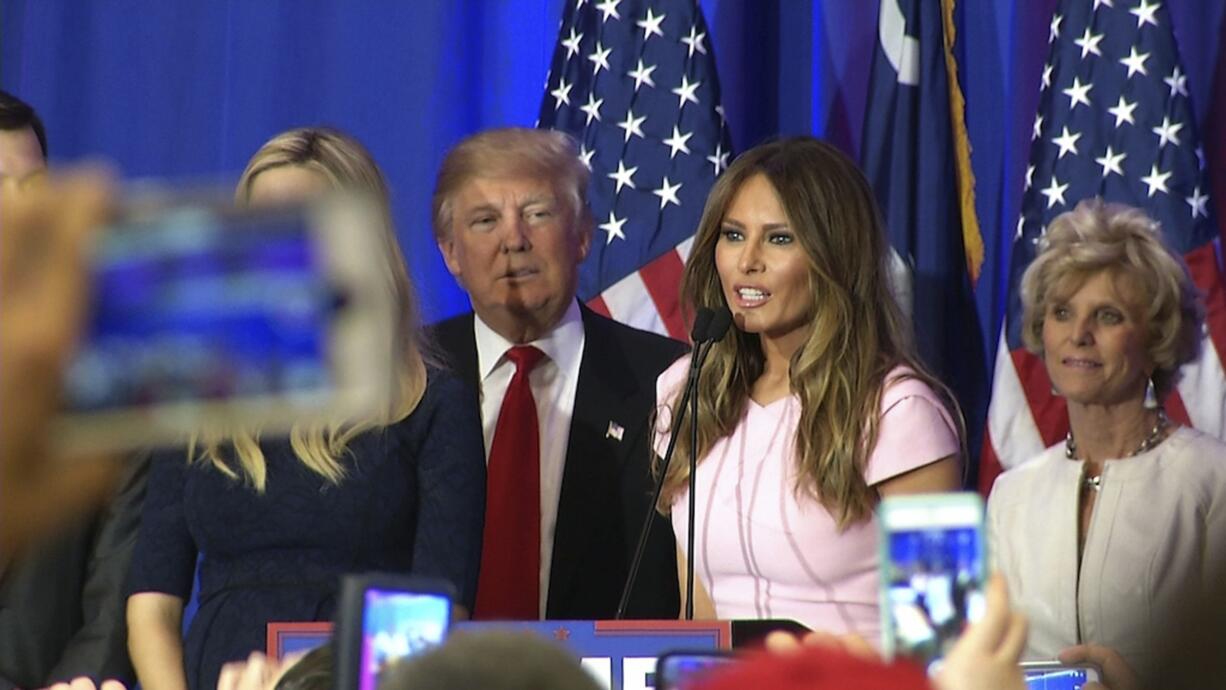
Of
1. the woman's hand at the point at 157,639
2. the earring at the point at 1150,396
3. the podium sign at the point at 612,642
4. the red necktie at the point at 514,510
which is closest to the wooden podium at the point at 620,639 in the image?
the podium sign at the point at 612,642

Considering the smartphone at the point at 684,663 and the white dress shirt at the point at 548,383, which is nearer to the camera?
the smartphone at the point at 684,663

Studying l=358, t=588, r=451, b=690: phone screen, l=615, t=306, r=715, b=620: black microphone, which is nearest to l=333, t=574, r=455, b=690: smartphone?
l=358, t=588, r=451, b=690: phone screen

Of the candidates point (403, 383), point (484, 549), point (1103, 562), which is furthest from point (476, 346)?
point (1103, 562)

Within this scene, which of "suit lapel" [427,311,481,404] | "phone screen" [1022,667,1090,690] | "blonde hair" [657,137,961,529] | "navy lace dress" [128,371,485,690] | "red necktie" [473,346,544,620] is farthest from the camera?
"suit lapel" [427,311,481,404]

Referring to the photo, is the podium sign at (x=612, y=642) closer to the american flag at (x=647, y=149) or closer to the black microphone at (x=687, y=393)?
the black microphone at (x=687, y=393)

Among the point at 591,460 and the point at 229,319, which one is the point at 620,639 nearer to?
the point at 591,460

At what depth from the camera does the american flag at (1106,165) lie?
12.8 feet

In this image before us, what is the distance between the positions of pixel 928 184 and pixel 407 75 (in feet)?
4.70

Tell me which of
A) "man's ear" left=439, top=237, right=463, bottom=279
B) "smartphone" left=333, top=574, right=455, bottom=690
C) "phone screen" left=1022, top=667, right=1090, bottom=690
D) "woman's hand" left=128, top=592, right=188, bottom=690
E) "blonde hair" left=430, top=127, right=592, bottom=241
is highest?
"blonde hair" left=430, top=127, right=592, bottom=241

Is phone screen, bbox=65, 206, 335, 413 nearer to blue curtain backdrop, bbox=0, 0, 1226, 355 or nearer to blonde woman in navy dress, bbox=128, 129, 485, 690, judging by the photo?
blonde woman in navy dress, bbox=128, 129, 485, 690

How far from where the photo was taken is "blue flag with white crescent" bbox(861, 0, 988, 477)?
13.5 ft

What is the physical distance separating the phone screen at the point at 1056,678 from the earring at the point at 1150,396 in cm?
125

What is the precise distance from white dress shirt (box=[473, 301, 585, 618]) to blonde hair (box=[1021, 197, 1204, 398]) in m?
0.89

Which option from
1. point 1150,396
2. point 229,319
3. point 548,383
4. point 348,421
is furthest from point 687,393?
point 229,319
